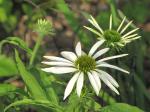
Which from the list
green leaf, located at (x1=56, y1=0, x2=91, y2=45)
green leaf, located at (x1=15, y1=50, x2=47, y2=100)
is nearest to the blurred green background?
green leaf, located at (x1=56, y1=0, x2=91, y2=45)

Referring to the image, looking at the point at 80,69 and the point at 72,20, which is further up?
the point at 72,20

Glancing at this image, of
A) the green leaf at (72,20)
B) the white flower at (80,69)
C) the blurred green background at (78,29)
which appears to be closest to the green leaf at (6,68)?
the blurred green background at (78,29)

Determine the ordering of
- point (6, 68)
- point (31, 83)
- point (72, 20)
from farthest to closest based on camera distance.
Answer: point (72, 20), point (6, 68), point (31, 83)

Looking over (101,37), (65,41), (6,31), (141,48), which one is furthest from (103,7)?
(101,37)

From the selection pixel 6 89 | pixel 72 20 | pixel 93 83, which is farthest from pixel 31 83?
pixel 72 20

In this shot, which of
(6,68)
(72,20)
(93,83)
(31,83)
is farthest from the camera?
(72,20)

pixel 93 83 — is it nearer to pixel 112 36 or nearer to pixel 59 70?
pixel 59 70

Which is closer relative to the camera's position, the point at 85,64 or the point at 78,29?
the point at 85,64
